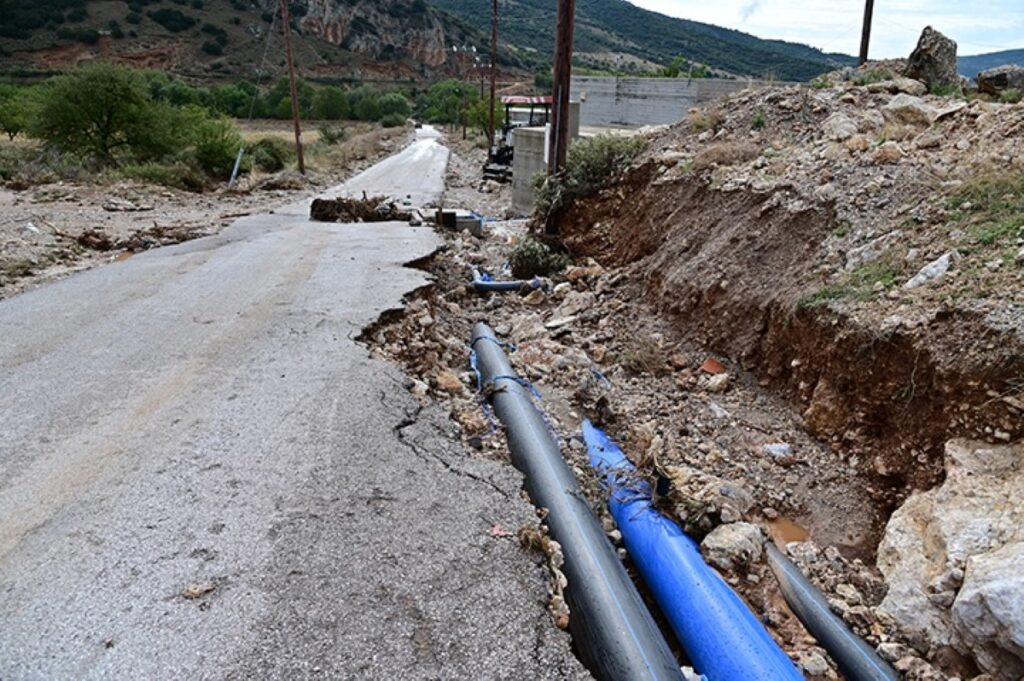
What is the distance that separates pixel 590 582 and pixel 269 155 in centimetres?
2897

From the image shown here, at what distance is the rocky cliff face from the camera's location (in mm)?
90562

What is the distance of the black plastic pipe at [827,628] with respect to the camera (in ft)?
10.5

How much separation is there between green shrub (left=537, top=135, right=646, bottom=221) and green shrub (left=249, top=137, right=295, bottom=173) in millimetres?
19072

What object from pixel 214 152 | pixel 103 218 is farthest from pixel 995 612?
pixel 214 152

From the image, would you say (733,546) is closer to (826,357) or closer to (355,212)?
(826,357)

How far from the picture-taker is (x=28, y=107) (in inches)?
973

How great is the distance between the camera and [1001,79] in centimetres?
1059

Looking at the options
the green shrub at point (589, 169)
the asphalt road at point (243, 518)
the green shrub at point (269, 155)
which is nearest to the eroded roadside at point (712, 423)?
the asphalt road at point (243, 518)

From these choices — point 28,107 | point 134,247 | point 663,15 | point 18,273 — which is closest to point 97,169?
point 28,107

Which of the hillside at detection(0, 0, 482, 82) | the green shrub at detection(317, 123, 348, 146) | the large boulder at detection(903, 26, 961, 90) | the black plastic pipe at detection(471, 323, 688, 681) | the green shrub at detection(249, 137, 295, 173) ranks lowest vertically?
the black plastic pipe at detection(471, 323, 688, 681)

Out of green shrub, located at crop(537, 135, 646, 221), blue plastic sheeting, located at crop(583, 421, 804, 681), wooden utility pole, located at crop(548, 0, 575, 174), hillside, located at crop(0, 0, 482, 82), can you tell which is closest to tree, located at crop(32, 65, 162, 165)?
wooden utility pole, located at crop(548, 0, 575, 174)

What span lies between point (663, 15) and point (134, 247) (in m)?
123

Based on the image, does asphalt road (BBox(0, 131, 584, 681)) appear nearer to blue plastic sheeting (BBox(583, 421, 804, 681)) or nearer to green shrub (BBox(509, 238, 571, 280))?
blue plastic sheeting (BBox(583, 421, 804, 681))

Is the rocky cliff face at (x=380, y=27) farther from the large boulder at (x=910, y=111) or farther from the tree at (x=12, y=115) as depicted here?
the large boulder at (x=910, y=111)
